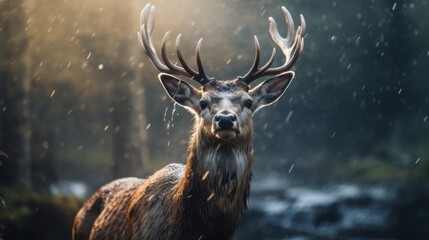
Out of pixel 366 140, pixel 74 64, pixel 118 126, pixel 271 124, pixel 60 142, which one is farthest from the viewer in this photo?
pixel 60 142

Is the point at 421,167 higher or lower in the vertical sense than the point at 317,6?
lower

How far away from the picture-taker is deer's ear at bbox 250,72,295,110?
6.84 metres

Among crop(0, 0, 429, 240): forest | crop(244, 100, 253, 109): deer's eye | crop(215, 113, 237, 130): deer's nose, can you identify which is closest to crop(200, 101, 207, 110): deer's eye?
crop(244, 100, 253, 109): deer's eye

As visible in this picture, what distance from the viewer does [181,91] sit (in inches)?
268

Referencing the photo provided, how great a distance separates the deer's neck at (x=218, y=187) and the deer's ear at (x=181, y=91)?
666 millimetres

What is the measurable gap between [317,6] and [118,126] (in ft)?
29.8

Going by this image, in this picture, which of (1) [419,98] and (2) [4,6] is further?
(1) [419,98]

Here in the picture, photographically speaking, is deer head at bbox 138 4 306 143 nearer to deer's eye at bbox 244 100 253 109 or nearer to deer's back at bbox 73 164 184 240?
deer's eye at bbox 244 100 253 109

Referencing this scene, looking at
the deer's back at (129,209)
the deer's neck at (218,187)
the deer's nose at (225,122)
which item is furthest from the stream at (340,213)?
the deer's nose at (225,122)

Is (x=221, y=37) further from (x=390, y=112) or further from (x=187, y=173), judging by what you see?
(x=187, y=173)

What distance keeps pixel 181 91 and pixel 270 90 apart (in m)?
0.87

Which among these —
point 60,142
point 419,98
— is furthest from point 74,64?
point 60,142

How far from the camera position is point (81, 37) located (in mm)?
20750

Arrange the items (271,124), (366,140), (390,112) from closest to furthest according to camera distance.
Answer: (390,112), (366,140), (271,124)
